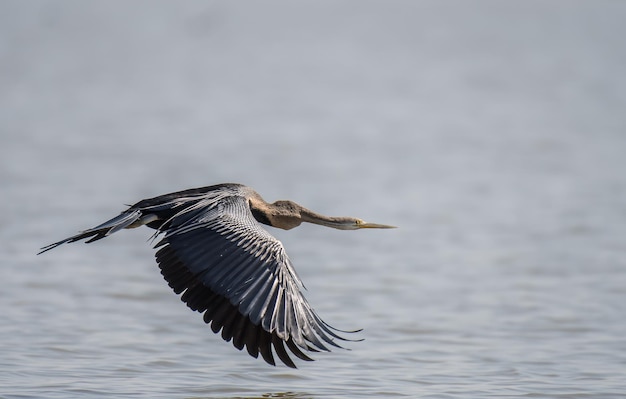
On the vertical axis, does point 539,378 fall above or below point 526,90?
below

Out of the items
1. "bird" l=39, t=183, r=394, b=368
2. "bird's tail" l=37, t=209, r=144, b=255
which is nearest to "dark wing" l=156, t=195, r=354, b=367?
"bird" l=39, t=183, r=394, b=368

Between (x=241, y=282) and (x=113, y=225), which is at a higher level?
(x=113, y=225)

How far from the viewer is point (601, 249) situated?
48.2 feet

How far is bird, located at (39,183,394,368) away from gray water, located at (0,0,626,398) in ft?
3.31

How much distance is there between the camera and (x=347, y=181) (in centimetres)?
1841

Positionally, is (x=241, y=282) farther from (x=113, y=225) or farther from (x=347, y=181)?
(x=347, y=181)

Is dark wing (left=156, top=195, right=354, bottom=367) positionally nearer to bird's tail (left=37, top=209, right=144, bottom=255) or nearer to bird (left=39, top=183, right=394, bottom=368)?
bird (left=39, top=183, right=394, bottom=368)

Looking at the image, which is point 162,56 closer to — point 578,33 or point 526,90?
point 526,90

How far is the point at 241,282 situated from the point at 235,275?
10 centimetres

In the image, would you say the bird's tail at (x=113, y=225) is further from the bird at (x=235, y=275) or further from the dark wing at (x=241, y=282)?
the dark wing at (x=241, y=282)

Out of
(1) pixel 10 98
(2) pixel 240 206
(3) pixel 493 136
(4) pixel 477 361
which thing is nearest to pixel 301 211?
(2) pixel 240 206

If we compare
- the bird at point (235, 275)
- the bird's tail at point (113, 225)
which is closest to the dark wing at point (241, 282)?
the bird at point (235, 275)

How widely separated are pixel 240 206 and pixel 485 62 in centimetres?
2221

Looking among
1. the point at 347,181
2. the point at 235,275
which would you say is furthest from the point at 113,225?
the point at 347,181
